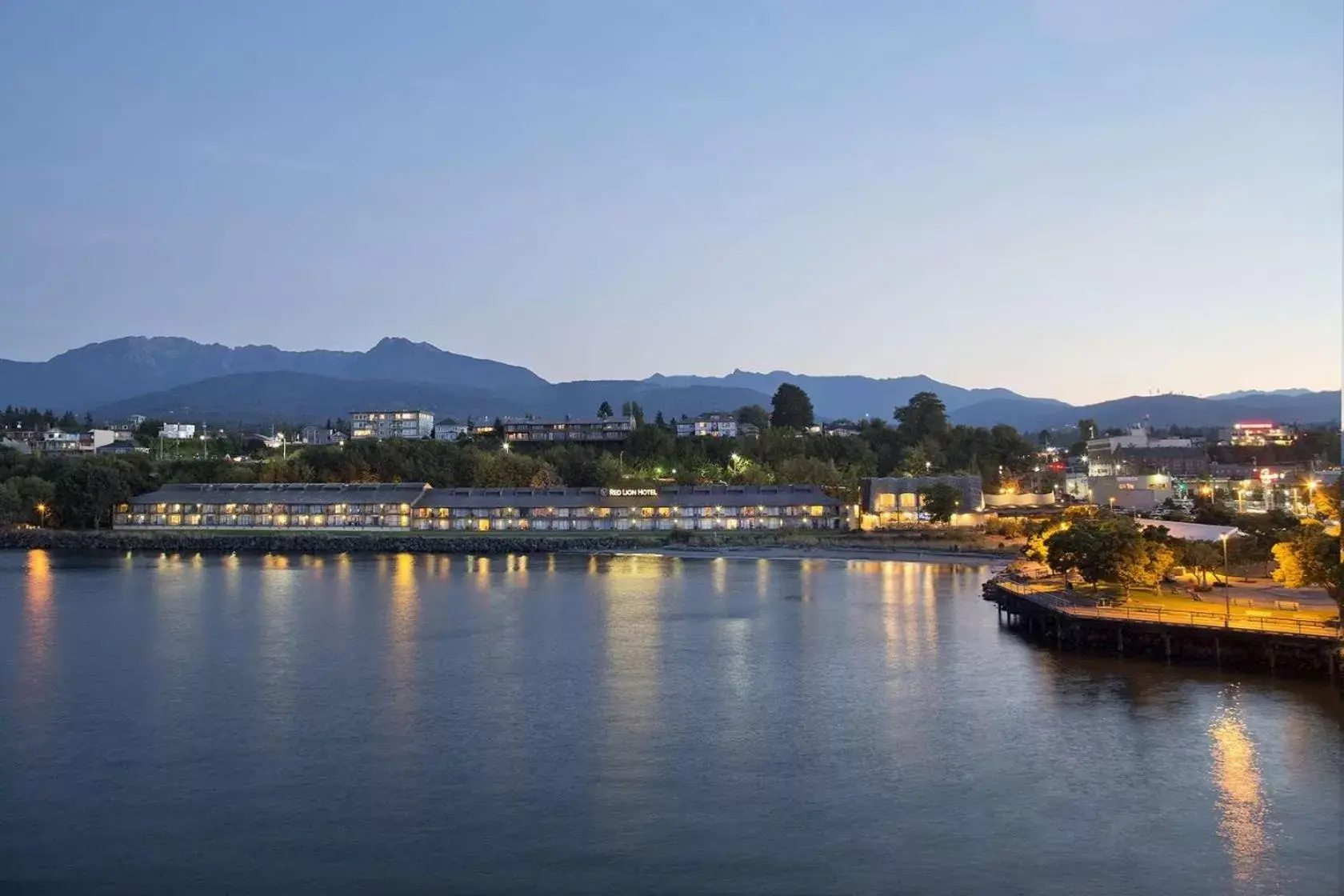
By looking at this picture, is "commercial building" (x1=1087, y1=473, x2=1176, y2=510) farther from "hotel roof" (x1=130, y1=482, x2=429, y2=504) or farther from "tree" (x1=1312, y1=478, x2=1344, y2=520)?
"hotel roof" (x1=130, y1=482, x2=429, y2=504)

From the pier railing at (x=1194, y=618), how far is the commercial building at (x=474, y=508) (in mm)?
33344

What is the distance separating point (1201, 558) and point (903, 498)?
32.1 metres

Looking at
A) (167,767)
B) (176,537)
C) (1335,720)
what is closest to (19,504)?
(176,537)

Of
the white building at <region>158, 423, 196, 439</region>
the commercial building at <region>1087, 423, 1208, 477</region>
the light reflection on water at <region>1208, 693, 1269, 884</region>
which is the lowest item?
the light reflection on water at <region>1208, 693, 1269, 884</region>

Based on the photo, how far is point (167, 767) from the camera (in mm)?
19828

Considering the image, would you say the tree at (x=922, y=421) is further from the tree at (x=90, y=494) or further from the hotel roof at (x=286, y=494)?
the tree at (x=90, y=494)

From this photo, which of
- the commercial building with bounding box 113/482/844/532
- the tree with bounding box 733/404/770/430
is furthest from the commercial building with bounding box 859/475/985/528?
the tree with bounding box 733/404/770/430

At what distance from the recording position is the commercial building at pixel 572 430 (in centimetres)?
10025

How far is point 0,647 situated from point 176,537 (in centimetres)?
3723

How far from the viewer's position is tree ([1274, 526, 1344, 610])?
2677 centimetres

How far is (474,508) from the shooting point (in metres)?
69.6

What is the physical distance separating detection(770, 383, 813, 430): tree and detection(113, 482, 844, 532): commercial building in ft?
127

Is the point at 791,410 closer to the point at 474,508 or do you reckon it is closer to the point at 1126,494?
the point at 1126,494

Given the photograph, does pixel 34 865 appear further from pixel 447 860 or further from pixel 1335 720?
pixel 1335 720
